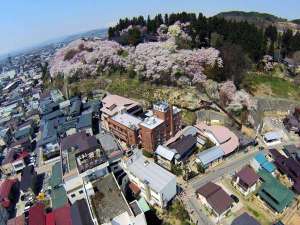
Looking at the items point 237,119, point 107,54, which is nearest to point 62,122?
point 107,54

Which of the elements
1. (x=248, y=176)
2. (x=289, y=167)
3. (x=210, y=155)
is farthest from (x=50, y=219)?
(x=289, y=167)

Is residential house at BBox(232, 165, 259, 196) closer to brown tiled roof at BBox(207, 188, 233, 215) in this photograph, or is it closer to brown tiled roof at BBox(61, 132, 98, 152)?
brown tiled roof at BBox(207, 188, 233, 215)

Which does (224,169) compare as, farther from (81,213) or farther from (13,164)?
(13,164)

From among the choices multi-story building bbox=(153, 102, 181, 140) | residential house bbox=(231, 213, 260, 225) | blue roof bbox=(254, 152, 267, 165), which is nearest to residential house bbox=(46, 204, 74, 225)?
multi-story building bbox=(153, 102, 181, 140)

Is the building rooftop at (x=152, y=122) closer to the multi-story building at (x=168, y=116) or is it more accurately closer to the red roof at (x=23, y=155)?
the multi-story building at (x=168, y=116)

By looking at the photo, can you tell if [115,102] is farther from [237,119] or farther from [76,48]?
[76,48]

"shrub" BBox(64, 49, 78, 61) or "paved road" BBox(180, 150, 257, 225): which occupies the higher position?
"shrub" BBox(64, 49, 78, 61)
